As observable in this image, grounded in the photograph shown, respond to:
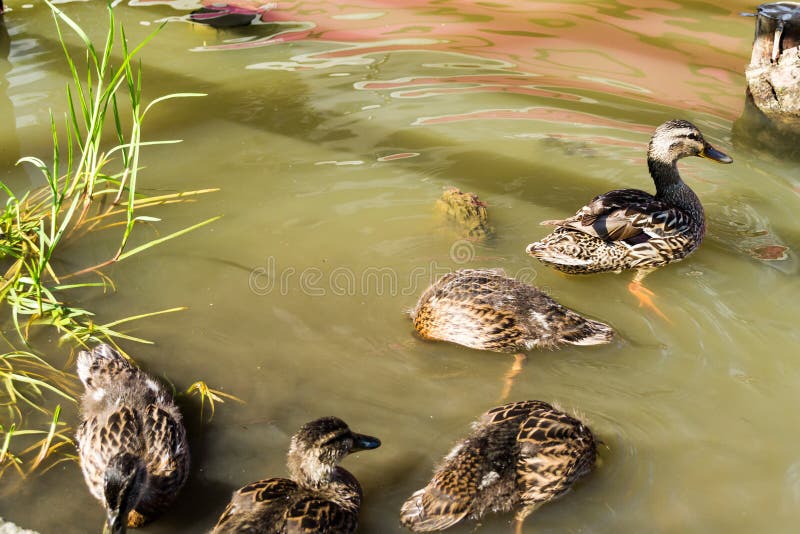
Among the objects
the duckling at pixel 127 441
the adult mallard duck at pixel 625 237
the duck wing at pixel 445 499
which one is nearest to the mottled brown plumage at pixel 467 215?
the adult mallard duck at pixel 625 237

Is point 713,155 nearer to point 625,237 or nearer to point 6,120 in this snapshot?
point 625,237

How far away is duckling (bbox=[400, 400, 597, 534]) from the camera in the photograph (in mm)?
3400

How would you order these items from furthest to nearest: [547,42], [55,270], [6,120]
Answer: [547,42]
[6,120]
[55,270]

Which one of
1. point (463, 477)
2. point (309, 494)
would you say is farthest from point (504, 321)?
point (309, 494)

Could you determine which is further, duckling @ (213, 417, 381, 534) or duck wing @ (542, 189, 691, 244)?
duck wing @ (542, 189, 691, 244)

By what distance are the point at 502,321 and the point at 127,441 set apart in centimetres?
208

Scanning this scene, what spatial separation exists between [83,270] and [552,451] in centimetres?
328

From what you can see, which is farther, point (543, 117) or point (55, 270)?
point (543, 117)

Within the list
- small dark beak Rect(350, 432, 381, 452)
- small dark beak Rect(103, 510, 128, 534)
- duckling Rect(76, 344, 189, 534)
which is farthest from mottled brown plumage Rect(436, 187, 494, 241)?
small dark beak Rect(103, 510, 128, 534)

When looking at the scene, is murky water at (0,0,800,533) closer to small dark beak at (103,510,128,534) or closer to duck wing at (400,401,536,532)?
duck wing at (400,401,536,532)

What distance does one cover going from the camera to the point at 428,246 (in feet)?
17.6

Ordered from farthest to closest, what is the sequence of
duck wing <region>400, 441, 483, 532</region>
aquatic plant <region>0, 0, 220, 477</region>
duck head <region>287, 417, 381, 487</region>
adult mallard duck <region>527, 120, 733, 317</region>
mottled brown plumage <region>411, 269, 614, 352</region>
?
adult mallard duck <region>527, 120, 733, 317</region> < mottled brown plumage <region>411, 269, 614, 352</region> < aquatic plant <region>0, 0, 220, 477</region> < duck head <region>287, 417, 381, 487</region> < duck wing <region>400, 441, 483, 532</region>

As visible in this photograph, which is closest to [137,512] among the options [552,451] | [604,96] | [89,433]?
[89,433]

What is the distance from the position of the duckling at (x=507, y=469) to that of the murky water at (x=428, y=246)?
0.10 meters
